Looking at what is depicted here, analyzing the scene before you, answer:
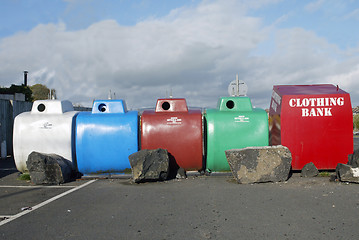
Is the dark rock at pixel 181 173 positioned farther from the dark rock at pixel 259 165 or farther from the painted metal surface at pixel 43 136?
the painted metal surface at pixel 43 136

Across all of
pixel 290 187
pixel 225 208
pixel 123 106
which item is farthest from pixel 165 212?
pixel 123 106

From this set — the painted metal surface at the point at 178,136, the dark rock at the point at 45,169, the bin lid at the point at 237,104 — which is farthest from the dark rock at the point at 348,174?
the dark rock at the point at 45,169

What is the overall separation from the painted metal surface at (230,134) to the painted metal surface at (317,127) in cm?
67

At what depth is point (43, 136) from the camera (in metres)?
→ 8.01

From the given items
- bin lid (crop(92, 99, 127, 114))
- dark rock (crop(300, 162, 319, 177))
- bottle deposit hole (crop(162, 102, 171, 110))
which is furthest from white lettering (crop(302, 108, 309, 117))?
bin lid (crop(92, 99, 127, 114))

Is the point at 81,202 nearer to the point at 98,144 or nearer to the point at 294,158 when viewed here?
the point at 98,144

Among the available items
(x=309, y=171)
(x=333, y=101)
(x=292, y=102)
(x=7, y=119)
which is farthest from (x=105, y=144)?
(x=7, y=119)

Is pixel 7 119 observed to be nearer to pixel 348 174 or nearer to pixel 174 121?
pixel 174 121

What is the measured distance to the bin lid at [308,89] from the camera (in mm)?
8289

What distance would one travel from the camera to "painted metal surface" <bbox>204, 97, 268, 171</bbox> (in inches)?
314

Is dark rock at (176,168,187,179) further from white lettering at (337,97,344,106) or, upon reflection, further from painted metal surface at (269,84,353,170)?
white lettering at (337,97,344,106)

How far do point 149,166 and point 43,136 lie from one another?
3.10 metres

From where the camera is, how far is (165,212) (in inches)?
191

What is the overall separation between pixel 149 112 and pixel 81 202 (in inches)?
140
